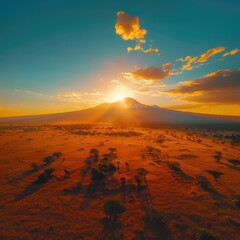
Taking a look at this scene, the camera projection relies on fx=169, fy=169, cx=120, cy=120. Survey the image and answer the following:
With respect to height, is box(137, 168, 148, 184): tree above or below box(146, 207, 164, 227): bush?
above

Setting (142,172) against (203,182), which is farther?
(142,172)

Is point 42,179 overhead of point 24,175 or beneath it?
overhead

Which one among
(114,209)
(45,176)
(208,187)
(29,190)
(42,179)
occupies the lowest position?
(29,190)

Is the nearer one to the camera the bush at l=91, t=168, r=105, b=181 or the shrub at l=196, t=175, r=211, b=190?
the shrub at l=196, t=175, r=211, b=190

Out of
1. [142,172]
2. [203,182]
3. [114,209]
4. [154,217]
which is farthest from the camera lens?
[142,172]

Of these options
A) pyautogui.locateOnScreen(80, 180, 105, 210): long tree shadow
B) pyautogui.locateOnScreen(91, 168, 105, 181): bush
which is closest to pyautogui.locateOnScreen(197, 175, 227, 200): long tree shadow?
pyautogui.locateOnScreen(80, 180, 105, 210): long tree shadow

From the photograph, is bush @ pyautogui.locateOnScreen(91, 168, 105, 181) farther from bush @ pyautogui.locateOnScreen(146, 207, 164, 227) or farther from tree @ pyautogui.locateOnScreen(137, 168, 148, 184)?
bush @ pyautogui.locateOnScreen(146, 207, 164, 227)

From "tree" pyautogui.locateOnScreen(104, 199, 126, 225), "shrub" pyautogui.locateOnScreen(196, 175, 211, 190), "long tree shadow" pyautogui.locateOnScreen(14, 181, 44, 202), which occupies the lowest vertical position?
"long tree shadow" pyautogui.locateOnScreen(14, 181, 44, 202)

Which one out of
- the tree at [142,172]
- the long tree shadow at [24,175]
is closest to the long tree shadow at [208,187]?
the tree at [142,172]

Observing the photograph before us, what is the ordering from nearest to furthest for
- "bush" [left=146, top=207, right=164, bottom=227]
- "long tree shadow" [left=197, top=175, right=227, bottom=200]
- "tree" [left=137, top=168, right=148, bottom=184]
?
"bush" [left=146, top=207, right=164, bottom=227]
"long tree shadow" [left=197, top=175, right=227, bottom=200]
"tree" [left=137, top=168, right=148, bottom=184]

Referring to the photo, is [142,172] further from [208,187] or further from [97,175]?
[208,187]

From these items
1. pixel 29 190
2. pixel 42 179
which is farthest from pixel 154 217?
pixel 42 179

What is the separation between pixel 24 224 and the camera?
10375 millimetres

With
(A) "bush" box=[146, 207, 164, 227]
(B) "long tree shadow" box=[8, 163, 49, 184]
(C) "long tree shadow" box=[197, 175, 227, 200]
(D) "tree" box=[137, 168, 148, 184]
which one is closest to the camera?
(A) "bush" box=[146, 207, 164, 227]
